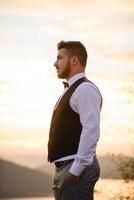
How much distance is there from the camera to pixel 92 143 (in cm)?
169

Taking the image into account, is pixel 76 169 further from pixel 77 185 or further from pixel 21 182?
pixel 21 182

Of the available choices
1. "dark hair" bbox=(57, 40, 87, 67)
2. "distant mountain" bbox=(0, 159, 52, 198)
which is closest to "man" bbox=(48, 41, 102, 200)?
"dark hair" bbox=(57, 40, 87, 67)

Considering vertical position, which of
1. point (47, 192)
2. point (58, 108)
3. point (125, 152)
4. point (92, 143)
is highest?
point (58, 108)

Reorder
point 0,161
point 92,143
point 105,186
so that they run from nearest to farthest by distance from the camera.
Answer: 1. point 92,143
2. point 105,186
3. point 0,161

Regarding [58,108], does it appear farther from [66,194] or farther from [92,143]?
[66,194]

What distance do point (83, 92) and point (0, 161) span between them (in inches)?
79.4

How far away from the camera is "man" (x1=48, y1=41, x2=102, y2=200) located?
5.54 ft

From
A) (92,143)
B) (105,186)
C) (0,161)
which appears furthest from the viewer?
(0,161)

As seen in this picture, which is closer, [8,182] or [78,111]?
[78,111]

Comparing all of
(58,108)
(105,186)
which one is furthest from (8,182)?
(58,108)

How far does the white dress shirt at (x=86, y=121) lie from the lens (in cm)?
168

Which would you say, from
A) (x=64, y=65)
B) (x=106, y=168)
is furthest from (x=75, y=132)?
(x=106, y=168)

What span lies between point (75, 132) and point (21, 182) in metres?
1.94

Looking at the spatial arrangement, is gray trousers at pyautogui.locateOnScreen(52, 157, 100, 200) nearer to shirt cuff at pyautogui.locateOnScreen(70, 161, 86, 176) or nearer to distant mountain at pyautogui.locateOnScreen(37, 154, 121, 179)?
shirt cuff at pyautogui.locateOnScreen(70, 161, 86, 176)
